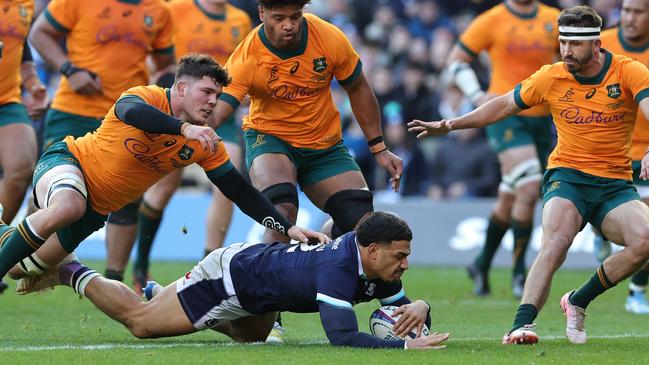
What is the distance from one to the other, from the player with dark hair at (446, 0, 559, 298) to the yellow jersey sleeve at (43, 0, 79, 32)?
4100mm

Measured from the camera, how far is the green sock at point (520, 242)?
504 inches

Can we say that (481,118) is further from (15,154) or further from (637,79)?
(15,154)

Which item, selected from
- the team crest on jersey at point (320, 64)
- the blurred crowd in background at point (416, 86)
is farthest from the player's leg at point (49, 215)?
the blurred crowd in background at point (416, 86)

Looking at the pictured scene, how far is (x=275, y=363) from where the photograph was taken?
23.0ft

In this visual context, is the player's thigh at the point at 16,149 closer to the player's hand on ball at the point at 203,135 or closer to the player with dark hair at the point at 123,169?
the player with dark hair at the point at 123,169

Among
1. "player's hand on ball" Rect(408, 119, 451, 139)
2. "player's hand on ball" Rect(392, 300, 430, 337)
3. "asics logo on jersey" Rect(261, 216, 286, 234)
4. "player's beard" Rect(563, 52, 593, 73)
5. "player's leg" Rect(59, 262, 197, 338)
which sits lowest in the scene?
"player's leg" Rect(59, 262, 197, 338)

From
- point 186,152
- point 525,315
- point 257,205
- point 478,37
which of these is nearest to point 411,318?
point 525,315

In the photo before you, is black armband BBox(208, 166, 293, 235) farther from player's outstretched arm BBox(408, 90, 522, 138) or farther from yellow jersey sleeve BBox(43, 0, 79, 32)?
yellow jersey sleeve BBox(43, 0, 79, 32)

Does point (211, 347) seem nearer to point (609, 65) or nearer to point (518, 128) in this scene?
point (609, 65)

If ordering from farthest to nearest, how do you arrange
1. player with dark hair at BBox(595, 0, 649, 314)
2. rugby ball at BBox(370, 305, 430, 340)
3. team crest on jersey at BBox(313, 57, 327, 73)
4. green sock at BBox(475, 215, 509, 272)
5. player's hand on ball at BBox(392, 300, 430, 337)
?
green sock at BBox(475, 215, 509, 272) → player with dark hair at BBox(595, 0, 649, 314) → team crest on jersey at BBox(313, 57, 327, 73) → rugby ball at BBox(370, 305, 430, 340) → player's hand on ball at BBox(392, 300, 430, 337)

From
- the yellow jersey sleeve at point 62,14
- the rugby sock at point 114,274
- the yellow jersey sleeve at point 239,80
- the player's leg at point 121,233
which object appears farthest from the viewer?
the yellow jersey sleeve at point 62,14

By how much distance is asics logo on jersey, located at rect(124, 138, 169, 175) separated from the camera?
859 centimetres

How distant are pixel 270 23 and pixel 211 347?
95.3 inches

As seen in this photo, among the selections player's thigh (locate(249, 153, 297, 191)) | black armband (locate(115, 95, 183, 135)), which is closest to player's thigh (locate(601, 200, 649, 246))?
player's thigh (locate(249, 153, 297, 191))
